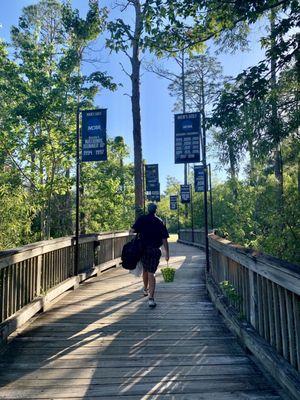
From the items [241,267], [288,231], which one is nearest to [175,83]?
[288,231]

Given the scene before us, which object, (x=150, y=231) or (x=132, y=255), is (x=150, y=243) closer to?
(x=150, y=231)

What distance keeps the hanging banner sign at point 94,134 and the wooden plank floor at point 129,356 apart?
315 centimetres

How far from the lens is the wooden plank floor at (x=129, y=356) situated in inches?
116

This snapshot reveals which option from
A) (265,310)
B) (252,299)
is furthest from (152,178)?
(265,310)

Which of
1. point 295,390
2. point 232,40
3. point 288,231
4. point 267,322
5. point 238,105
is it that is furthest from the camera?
point 232,40

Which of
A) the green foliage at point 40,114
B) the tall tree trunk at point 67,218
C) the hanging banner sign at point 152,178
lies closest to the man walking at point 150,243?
the green foliage at point 40,114

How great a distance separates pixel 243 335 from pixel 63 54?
34.8ft

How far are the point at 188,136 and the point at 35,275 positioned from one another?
15.5ft

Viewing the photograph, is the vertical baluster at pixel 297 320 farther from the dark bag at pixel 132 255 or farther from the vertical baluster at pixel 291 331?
the dark bag at pixel 132 255

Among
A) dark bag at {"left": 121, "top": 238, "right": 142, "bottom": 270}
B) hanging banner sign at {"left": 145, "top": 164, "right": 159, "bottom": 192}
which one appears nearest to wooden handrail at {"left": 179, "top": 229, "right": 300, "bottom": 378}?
dark bag at {"left": 121, "top": 238, "right": 142, "bottom": 270}

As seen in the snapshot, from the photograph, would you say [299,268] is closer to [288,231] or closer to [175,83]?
[288,231]

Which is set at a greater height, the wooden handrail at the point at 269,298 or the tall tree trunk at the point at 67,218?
the tall tree trunk at the point at 67,218

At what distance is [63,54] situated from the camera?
1167cm

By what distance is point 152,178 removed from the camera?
18188mm
